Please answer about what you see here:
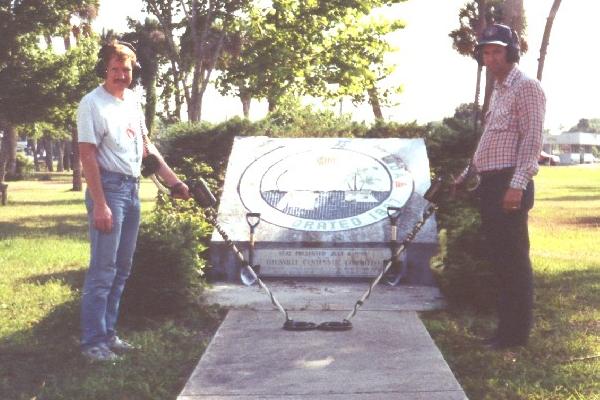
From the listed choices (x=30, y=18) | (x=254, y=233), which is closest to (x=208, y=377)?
(x=254, y=233)

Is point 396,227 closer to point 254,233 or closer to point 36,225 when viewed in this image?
point 254,233

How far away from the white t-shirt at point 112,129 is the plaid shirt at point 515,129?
2230mm

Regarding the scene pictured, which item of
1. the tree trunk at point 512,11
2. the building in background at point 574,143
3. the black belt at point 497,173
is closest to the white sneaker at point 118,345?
the black belt at point 497,173

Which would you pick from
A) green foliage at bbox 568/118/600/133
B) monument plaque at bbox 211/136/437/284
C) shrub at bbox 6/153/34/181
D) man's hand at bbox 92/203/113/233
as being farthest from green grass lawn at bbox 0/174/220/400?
green foliage at bbox 568/118/600/133

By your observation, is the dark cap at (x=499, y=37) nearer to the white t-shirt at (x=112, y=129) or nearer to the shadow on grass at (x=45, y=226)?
the white t-shirt at (x=112, y=129)

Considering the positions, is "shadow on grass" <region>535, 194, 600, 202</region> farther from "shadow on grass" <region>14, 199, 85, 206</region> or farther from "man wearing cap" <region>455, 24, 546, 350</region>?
"man wearing cap" <region>455, 24, 546, 350</region>

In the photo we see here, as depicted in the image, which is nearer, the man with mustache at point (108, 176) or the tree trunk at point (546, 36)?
the man with mustache at point (108, 176)

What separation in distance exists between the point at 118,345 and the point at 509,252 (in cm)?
263

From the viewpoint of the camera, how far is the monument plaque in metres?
7.58

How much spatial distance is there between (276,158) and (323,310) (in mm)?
3078

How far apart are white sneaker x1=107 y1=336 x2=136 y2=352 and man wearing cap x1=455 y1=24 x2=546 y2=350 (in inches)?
94.8

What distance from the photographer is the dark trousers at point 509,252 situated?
5.02m

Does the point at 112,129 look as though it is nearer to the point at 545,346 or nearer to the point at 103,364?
the point at 103,364

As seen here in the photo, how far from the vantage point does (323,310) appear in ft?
20.7
